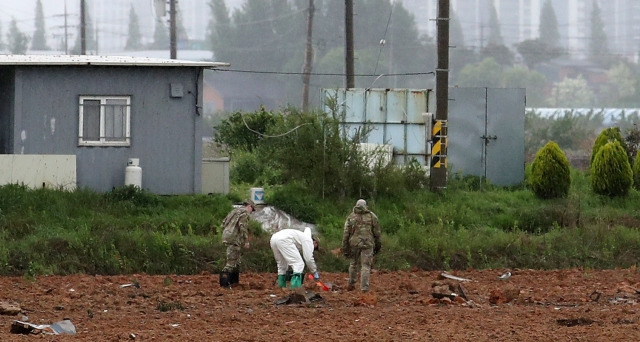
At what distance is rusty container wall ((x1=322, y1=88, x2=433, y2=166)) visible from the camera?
34.6m

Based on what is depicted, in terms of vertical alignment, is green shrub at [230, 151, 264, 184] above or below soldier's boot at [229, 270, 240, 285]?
above

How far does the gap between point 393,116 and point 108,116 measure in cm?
924

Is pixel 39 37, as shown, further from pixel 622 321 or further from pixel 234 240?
pixel 622 321

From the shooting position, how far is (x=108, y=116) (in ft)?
94.4

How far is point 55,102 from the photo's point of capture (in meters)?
28.4

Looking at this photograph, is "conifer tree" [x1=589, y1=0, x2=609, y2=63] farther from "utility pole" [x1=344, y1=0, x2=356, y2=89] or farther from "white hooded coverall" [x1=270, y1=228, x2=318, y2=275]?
"white hooded coverall" [x1=270, y1=228, x2=318, y2=275]

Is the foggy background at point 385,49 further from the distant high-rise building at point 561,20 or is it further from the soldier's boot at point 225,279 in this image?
the soldier's boot at point 225,279

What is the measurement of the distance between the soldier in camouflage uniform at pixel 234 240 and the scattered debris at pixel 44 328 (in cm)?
521

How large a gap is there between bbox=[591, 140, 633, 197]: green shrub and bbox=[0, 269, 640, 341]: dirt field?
760cm

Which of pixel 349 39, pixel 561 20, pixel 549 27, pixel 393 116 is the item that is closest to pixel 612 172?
pixel 393 116

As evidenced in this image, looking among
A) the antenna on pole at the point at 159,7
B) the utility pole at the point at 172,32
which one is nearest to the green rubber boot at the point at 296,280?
the utility pole at the point at 172,32

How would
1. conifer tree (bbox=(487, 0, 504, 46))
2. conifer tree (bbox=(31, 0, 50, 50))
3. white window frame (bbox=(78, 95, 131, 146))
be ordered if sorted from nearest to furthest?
white window frame (bbox=(78, 95, 131, 146)) → conifer tree (bbox=(31, 0, 50, 50)) → conifer tree (bbox=(487, 0, 504, 46))

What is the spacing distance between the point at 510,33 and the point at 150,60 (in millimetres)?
137981

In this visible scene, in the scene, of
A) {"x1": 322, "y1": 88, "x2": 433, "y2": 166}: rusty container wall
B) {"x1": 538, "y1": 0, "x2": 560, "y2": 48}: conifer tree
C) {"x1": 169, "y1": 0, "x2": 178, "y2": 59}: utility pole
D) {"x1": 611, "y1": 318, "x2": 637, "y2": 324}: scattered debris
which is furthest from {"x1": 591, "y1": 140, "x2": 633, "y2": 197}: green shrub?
{"x1": 538, "y1": 0, "x2": 560, "y2": 48}: conifer tree
